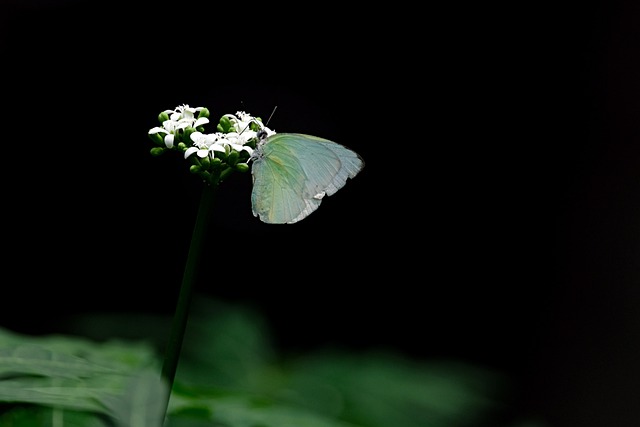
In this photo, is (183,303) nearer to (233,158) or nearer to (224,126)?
(233,158)

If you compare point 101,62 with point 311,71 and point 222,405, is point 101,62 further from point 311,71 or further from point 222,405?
point 222,405

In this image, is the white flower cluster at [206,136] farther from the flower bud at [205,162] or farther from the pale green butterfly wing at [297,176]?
the pale green butterfly wing at [297,176]

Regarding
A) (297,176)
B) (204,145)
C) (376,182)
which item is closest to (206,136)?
(204,145)

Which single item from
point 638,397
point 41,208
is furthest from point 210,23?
point 638,397

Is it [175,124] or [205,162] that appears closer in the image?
[205,162]

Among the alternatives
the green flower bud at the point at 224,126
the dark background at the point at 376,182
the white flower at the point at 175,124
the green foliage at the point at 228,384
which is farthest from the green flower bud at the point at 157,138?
the dark background at the point at 376,182

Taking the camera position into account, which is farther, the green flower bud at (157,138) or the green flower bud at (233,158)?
the green flower bud at (157,138)

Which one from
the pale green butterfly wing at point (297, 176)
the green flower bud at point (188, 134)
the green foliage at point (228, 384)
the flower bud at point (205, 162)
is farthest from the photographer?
the pale green butterfly wing at point (297, 176)
